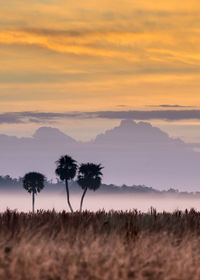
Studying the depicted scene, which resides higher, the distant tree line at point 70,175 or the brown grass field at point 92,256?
the distant tree line at point 70,175

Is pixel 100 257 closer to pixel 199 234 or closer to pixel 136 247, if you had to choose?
pixel 136 247

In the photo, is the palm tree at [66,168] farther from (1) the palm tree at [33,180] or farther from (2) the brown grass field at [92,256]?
(2) the brown grass field at [92,256]

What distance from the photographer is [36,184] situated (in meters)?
184

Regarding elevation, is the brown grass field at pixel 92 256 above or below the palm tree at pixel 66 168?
below

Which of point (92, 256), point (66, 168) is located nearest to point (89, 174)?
point (66, 168)

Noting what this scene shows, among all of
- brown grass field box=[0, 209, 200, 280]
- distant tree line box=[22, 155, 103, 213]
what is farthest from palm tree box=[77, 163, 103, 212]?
brown grass field box=[0, 209, 200, 280]

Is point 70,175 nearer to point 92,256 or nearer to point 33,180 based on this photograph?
point 33,180

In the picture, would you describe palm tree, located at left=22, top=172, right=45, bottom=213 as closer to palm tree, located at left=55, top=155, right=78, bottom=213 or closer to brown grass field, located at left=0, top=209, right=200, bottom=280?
palm tree, located at left=55, top=155, right=78, bottom=213

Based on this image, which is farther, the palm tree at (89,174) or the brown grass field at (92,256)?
the palm tree at (89,174)

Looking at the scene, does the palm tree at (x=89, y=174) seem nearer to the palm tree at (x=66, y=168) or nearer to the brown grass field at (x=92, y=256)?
the palm tree at (x=66, y=168)

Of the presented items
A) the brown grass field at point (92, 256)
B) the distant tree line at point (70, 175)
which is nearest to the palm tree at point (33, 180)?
the distant tree line at point (70, 175)

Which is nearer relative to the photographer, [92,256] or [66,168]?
[92,256]

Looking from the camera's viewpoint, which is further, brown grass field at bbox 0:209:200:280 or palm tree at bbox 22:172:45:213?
palm tree at bbox 22:172:45:213

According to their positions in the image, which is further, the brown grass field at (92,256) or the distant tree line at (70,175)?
the distant tree line at (70,175)
